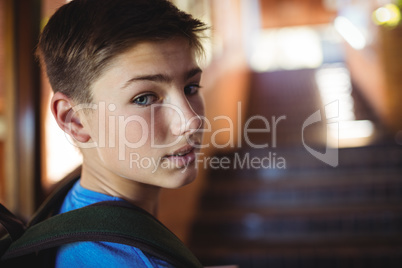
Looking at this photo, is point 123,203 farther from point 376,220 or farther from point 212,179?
point 212,179

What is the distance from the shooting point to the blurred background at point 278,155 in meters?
1.77

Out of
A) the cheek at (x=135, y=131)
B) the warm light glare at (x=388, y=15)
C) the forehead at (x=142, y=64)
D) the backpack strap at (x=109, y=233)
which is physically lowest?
the backpack strap at (x=109, y=233)

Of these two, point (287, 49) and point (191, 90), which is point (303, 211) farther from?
point (287, 49)

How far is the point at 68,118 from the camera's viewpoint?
71 cm

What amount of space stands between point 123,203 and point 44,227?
131mm

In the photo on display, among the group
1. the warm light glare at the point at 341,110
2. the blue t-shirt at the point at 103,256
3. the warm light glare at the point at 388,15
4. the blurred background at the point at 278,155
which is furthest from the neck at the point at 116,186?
the warm light glare at the point at 388,15

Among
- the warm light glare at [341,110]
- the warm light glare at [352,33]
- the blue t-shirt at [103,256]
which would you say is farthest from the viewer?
the warm light glare at [352,33]

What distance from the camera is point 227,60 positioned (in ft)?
18.9

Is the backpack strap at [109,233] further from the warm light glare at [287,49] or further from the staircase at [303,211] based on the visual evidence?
the warm light glare at [287,49]

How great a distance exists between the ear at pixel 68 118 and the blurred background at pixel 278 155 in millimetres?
639

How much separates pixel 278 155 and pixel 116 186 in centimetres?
352

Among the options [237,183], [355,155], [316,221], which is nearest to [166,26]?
[316,221]

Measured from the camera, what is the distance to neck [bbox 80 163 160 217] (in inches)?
29.0

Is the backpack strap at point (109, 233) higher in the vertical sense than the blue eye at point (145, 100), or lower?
lower
